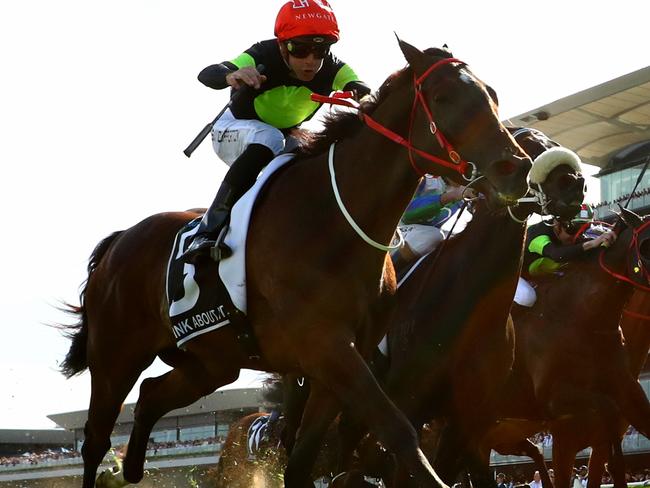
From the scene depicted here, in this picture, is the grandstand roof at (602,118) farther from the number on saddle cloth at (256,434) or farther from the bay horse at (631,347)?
the number on saddle cloth at (256,434)

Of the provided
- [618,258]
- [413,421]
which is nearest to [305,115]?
[413,421]

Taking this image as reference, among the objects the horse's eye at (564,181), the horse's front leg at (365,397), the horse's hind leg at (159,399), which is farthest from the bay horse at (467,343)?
the horse's front leg at (365,397)

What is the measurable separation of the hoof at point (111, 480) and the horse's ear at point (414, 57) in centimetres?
380

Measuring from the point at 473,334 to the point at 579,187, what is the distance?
1.24 m

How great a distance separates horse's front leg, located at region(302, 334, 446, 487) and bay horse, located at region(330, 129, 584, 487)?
1849 mm

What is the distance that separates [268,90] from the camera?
6.93m

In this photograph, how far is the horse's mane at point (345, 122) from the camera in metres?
6.05

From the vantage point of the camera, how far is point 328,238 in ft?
19.4

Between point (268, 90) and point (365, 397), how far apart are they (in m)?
2.42

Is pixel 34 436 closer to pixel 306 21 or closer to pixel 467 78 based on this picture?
pixel 306 21

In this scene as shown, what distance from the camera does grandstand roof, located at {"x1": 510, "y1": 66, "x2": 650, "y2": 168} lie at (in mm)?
35312

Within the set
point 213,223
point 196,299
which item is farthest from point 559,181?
point 196,299

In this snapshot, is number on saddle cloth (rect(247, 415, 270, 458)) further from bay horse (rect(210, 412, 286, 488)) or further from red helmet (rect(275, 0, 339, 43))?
red helmet (rect(275, 0, 339, 43))

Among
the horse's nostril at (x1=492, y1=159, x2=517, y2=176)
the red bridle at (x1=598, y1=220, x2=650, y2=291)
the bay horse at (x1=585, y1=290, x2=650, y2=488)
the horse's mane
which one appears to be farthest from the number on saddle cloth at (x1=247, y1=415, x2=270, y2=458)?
the horse's nostril at (x1=492, y1=159, x2=517, y2=176)
